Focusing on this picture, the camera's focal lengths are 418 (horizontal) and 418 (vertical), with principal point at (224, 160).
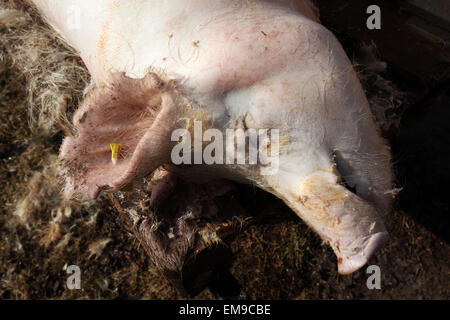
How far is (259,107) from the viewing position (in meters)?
1.13

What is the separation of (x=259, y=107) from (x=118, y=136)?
438mm

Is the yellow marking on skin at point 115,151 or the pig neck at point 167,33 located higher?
the pig neck at point 167,33

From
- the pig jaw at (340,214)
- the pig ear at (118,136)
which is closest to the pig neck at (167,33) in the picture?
the pig ear at (118,136)

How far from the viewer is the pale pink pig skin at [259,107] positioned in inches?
44.6

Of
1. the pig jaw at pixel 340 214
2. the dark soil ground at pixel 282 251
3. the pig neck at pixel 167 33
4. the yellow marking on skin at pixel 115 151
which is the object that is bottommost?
the dark soil ground at pixel 282 251

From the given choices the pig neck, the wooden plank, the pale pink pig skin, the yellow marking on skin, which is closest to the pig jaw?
the pale pink pig skin

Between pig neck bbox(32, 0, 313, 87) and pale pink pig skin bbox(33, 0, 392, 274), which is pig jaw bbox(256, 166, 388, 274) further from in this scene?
pig neck bbox(32, 0, 313, 87)

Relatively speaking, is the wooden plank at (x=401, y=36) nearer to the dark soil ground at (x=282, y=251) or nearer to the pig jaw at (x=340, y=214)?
the dark soil ground at (x=282, y=251)

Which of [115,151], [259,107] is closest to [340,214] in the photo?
[259,107]

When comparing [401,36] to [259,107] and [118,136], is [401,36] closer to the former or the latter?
[259,107]

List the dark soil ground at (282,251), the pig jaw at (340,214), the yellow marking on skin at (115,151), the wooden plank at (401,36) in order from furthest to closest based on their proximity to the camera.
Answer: the dark soil ground at (282,251)
the wooden plank at (401,36)
the yellow marking on skin at (115,151)
the pig jaw at (340,214)

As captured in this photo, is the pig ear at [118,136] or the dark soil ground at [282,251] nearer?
the pig ear at [118,136]
